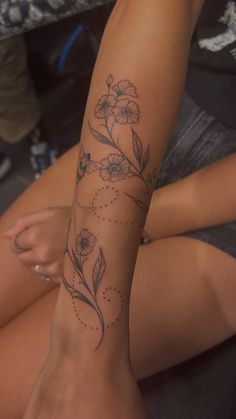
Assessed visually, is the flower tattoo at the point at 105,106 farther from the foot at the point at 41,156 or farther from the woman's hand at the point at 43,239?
the foot at the point at 41,156

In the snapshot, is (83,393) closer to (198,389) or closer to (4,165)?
(198,389)

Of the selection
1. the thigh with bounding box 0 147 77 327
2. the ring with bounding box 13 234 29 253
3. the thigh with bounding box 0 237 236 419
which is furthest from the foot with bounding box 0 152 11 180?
the thigh with bounding box 0 237 236 419

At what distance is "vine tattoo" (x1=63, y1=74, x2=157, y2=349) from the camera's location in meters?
0.53

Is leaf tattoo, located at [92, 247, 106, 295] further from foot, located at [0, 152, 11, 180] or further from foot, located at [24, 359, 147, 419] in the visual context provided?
foot, located at [0, 152, 11, 180]

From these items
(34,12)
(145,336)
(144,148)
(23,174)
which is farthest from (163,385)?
(23,174)

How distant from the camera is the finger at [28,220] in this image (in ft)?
2.43

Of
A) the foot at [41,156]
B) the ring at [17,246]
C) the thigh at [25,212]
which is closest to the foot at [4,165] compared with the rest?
the foot at [41,156]

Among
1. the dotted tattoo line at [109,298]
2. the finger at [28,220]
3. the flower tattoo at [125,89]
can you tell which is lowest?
the finger at [28,220]

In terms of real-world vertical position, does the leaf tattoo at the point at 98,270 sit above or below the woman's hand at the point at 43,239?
above

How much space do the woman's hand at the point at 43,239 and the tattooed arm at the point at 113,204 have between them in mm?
129

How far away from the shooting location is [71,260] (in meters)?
0.56

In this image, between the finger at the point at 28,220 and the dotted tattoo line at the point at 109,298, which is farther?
the finger at the point at 28,220

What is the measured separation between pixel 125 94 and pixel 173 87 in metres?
0.07

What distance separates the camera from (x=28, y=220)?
2.45 feet
